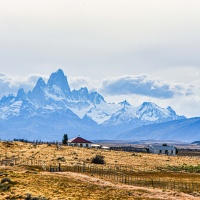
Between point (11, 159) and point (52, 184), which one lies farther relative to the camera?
point (11, 159)

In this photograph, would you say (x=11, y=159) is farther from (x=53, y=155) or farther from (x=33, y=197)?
(x=33, y=197)

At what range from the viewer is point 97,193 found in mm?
54281

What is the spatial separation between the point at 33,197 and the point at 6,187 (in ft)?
23.5

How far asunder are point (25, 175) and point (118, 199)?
55.0 feet

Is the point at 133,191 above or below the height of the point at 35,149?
below

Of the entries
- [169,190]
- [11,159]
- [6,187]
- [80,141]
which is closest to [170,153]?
[80,141]

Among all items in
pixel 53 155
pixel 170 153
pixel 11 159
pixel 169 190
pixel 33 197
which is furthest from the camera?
pixel 170 153

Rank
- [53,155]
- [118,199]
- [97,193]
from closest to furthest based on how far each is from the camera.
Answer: [118,199], [97,193], [53,155]

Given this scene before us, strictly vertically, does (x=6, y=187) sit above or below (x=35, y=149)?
below

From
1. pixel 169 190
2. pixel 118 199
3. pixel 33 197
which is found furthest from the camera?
pixel 169 190

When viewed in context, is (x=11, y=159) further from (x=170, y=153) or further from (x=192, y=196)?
(x=170, y=153)

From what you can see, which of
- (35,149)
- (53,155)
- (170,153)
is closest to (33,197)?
(53,155)

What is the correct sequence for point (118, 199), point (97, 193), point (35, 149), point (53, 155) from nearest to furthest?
point (118, 199) → point (97, 193) → point (53, 155) → point (35, 149)

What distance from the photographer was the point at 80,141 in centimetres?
19525
